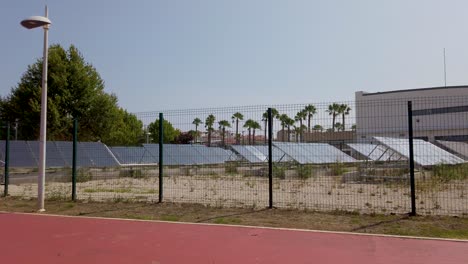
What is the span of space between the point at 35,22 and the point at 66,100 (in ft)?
81.9

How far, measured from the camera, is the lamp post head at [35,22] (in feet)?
41.5

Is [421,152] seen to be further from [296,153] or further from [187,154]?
[187,154]

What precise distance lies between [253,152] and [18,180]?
1453 centimetres

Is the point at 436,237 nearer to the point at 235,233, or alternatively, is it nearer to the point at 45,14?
the point at 235,233

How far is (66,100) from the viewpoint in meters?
36.4

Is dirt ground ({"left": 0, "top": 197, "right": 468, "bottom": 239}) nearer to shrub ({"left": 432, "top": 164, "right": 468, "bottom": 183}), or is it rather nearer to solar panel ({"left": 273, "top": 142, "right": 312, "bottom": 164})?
shrub ({"left": 432, "top": 164, "right": 468, "bottom": 183})

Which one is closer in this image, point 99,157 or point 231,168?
point 99,157

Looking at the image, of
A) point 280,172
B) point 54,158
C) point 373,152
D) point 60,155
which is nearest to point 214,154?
point 280,172

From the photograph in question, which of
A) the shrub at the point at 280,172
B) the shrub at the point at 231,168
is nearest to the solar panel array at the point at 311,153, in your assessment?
the shrub at the point at 280,172

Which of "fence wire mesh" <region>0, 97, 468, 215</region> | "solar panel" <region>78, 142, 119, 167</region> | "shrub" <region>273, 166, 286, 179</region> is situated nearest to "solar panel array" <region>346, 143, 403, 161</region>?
"fence wire mesh" <region>0, 97, 468, 215</region>

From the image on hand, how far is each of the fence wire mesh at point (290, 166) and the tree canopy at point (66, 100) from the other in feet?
35.6

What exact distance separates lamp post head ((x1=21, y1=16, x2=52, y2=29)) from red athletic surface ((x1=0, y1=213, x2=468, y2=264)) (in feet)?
18.7

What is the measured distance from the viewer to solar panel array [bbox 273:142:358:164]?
22431mm

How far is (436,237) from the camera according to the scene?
895cm
